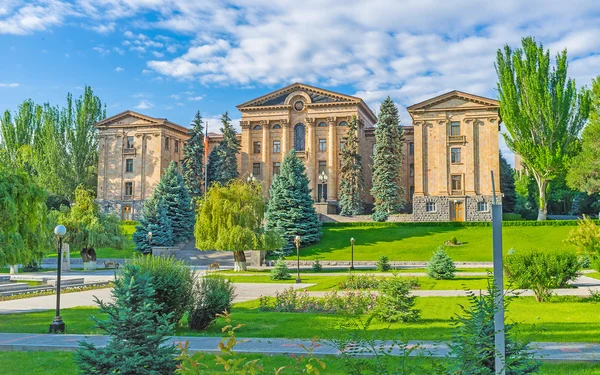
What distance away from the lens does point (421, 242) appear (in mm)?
41844

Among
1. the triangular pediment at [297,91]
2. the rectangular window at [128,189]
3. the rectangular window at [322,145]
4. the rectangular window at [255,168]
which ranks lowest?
the rectangular window at [128,189]

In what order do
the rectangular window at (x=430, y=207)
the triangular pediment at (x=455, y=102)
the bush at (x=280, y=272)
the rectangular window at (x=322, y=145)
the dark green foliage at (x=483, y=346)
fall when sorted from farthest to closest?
the rectangular window at (x=322, y=145) → the rectangular window at (x=430, y=207) → the triangular pediment at (x=455, y=102) → the bush at (x=280, y=272) → the dark green foliage at (x=483, y=346)

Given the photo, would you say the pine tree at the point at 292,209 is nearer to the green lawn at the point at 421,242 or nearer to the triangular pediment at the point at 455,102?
the green lawn at the point at 421,242

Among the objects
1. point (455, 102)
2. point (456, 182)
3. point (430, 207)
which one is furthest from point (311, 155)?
point (455, 102)

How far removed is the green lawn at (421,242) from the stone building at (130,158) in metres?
24.3

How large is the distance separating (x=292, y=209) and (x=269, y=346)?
33.4m

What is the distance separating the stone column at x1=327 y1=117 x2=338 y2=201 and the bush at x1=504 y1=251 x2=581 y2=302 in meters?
41.9

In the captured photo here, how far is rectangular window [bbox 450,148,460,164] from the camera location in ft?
171

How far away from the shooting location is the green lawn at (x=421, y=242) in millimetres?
38312

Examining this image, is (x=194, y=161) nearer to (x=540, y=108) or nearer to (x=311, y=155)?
(x=311, y=155)

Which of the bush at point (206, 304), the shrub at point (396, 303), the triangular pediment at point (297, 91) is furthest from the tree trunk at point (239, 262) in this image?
the triangular pediment at point (297, 91)

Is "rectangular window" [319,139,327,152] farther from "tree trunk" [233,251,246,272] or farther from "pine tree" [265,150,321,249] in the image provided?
"tree trunk" [233,251,246,272]

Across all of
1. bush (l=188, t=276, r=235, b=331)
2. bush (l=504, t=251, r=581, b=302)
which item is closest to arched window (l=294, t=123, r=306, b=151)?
bush (l=504, t=251, r=581, b=302)

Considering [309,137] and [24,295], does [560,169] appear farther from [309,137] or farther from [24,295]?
[24,295]
